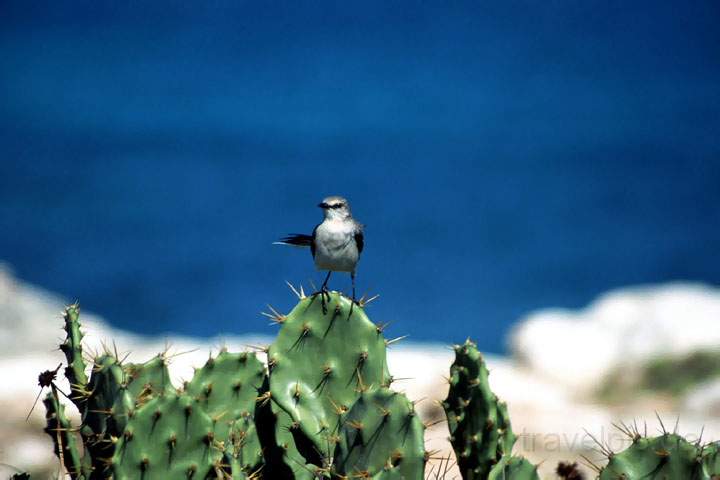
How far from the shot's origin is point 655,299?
11578mm

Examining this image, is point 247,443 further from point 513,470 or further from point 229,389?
point 513,470

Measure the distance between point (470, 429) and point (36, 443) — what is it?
5.40 m

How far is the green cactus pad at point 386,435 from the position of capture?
7.67 feet

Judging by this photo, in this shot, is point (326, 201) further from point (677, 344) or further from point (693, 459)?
point (677, 344)

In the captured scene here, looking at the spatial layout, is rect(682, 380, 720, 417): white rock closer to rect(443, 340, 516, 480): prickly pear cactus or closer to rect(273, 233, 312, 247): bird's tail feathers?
rect(443, 340, 516, 480): prickly pear cactus

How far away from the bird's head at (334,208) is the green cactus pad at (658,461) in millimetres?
1043

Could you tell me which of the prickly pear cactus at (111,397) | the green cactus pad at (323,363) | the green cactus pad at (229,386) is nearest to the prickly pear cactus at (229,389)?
the green cactus pad at (229,386)

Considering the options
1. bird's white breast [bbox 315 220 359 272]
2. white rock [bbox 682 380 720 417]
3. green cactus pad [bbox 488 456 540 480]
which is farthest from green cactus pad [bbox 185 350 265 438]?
white rock [bbox 682 380 720 417]

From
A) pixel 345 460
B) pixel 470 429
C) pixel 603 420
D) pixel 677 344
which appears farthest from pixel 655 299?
pixel 345 460

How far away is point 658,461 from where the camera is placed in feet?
8.32

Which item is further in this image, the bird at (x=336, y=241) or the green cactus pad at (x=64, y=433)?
the green cactus pad at (x=64, y=433)

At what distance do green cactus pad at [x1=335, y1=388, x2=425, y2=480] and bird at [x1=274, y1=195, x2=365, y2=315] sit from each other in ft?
1.12

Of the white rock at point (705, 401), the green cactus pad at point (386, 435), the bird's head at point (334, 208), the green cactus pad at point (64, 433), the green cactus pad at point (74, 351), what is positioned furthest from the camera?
the white rock at point (705, 401)

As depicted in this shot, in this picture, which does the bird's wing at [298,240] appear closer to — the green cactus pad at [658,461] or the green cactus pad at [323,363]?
the green cactus pad at [323,363]
